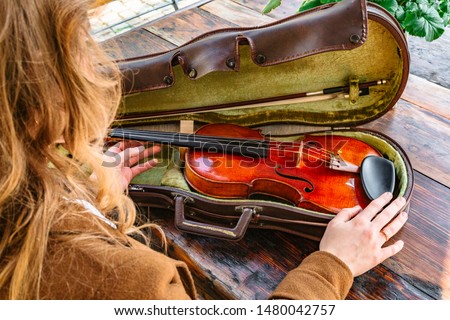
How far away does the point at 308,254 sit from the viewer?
938mm

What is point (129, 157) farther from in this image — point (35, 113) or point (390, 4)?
point (390, 4)

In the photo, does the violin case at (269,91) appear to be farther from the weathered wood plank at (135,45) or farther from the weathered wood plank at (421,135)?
the weathered wood plank at (135,45)

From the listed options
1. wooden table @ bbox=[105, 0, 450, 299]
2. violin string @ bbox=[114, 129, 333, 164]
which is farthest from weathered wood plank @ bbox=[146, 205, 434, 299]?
violin string @ bbox=[114, 129, 333, 164]

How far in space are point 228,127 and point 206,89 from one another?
0.12 metres

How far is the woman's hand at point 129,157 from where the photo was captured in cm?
110

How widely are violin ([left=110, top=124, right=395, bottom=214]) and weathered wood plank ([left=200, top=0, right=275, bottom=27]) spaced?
0.55 m

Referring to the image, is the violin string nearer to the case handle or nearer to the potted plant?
the case handle

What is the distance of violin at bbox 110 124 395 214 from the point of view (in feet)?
3.23

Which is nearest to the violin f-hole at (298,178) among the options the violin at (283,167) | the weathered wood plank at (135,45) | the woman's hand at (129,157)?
the violin at (283,167)

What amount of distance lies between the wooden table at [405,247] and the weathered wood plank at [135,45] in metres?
0.66

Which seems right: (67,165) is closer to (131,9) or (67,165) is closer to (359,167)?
(359,167)

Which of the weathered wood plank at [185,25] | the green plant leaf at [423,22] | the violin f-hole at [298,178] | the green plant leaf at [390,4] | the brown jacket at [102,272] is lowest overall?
the violin f-hole at [298,178]

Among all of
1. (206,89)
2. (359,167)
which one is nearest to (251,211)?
(359,167)

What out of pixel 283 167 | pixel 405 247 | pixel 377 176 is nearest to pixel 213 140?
pixel 283 167
